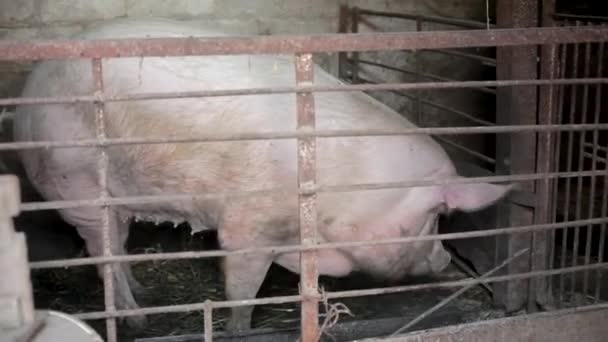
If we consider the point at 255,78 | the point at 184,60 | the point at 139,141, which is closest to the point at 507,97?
the point at 255,78

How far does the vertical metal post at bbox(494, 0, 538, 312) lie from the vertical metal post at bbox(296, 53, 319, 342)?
1.35 m

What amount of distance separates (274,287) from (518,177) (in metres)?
1.84

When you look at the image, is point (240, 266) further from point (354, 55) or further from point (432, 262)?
point (354, 55)

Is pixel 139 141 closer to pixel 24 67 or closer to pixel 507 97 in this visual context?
pixel 507 97

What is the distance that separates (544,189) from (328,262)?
0.93 m

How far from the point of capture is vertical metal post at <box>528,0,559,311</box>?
11.3 feet

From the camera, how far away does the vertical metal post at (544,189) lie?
11.3 feet

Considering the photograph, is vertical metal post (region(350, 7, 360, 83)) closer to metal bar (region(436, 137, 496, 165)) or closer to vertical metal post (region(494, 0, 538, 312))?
metal bar (region(436, 137, 496, 165))

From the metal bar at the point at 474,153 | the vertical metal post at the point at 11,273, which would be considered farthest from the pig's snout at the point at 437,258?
the vertical metal post at the point at 11,273

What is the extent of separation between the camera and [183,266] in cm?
446

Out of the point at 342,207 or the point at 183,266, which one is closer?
the point at 342,207

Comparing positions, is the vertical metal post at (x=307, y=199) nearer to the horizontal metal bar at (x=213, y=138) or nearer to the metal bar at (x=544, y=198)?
the horizontal metal bar at (x=213, y=138)

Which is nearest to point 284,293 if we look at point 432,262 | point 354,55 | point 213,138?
point 432,262

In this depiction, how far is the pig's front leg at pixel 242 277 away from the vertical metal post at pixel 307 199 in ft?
2.94
